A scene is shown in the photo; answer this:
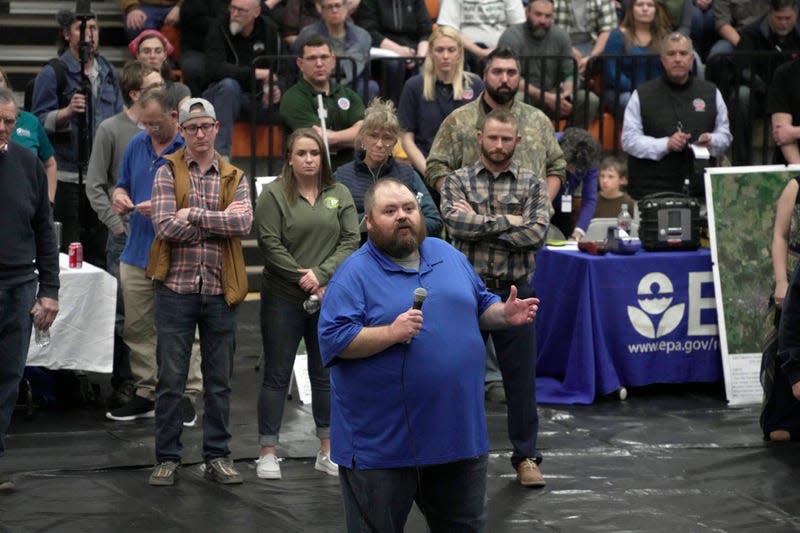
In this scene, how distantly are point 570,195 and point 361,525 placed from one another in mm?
5424

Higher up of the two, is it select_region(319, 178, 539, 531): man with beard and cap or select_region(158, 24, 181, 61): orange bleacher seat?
select_region(158, 24, 181, 61): orange bleacher seat

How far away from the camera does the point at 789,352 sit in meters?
6.79

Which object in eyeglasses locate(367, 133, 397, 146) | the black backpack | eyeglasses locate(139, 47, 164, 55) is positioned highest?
eyeglasses locate(139, 47, 164, 55)

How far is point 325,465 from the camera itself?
800 cm

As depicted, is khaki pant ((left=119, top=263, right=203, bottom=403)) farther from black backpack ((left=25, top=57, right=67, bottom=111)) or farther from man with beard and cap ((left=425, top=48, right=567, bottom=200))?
black backpack ((left=25, top=57, right=67, bottom=111))

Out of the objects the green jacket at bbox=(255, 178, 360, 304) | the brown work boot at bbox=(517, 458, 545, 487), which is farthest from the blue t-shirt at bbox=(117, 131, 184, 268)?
the brown work boot at bbox=(517, 458, 545, 487)

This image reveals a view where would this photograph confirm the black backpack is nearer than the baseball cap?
No

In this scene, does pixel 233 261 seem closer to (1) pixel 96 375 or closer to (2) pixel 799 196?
(1) pixel 96 375

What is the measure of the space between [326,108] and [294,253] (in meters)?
3.09

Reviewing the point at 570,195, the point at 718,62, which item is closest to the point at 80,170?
the point at 570,195

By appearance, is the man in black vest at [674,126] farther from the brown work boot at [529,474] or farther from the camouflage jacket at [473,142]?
the brown work boot at [529,474]

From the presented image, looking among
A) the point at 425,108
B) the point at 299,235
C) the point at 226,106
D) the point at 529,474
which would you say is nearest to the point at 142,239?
the point at 299,235

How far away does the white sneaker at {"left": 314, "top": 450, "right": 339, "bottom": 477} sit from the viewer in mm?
7943

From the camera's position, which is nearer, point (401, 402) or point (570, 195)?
point (401, 402)
